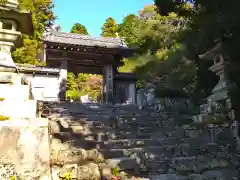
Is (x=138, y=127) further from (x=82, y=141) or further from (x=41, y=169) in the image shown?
(x=41, y=169)

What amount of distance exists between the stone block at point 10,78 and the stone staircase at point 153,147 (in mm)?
1499

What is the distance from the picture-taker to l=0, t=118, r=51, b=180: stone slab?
3918mm

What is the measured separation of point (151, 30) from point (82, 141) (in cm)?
1493

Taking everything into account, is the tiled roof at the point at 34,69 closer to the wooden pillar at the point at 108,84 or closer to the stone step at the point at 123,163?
the wooden pillar at the point at 108,84

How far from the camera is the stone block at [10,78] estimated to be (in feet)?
15.3

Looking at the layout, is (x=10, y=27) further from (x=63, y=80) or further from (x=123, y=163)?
(x=63, y=80)

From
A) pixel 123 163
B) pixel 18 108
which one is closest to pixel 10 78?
pixel 18 108

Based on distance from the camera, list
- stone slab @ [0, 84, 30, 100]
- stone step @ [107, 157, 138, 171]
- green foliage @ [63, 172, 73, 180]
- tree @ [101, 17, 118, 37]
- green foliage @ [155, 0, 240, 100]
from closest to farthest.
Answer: green foliage @ [63, 172, 73, 180]
stone slab @ [0, 84, 30, 100]
stone step @ [107, 157, 138, 171]
green foliage @ [155, 0, 240, 100]
tree @ [101, 17, 118, 37]

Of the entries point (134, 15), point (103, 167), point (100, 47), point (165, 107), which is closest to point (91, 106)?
point (165, 107)

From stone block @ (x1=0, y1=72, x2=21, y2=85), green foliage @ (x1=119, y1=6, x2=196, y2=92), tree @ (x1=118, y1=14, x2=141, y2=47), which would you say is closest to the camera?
stone block @ (x1=0, y1=72, x2=21, y2=85)

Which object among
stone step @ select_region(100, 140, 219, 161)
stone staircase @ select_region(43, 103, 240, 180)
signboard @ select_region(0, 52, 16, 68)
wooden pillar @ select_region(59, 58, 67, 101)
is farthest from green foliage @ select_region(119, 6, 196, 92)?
signboard @ select_region(0, 52, 16, 68)

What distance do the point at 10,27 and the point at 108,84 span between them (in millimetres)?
12155

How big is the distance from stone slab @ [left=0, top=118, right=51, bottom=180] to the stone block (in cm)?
89

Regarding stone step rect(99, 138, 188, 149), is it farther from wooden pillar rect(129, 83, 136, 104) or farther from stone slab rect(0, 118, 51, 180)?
Result: wooden pillar rect(129, 83, 136, 104)
